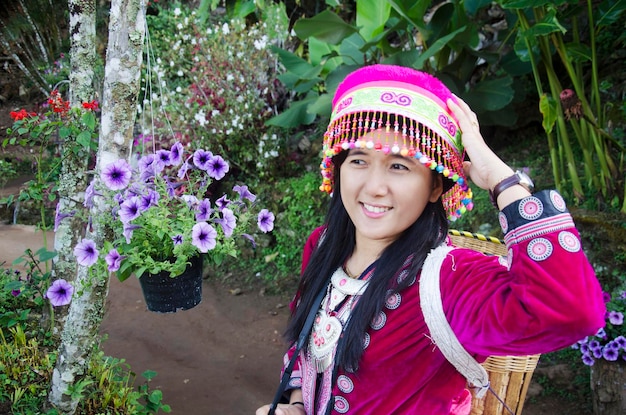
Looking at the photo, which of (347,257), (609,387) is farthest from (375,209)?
(609,387)

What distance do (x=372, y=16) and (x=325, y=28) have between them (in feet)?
1.89

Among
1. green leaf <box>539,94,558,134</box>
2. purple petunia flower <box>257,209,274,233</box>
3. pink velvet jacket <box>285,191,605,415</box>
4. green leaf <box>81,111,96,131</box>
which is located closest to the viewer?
pink velvet jacket <box>285,191,605,415</box>

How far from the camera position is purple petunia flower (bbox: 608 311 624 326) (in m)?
2.87

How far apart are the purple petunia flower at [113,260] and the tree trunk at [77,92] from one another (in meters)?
0.84

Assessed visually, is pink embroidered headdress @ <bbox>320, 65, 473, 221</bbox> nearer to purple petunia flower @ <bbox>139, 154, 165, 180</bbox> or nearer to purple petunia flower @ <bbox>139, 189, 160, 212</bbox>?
purple petunia flower @ <bbox>139, 189, 160, 212</bbox>

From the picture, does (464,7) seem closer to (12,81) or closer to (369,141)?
(369,141)

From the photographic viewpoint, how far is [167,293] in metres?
2.15

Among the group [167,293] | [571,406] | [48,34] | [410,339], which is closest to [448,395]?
[410,339]

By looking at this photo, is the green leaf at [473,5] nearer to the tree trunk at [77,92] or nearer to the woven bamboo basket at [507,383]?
the tree trunk at [77,92]

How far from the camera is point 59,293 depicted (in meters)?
2.21

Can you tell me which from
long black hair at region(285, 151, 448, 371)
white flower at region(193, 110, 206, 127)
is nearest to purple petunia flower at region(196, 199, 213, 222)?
long black hair at region(285, 151, 448, 371)

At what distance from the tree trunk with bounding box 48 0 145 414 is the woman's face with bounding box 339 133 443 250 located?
1.01 m

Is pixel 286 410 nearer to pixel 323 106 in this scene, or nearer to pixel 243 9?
pixel 323 106

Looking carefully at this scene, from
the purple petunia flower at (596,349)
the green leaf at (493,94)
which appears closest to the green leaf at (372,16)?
the green leaf at (493,94)
